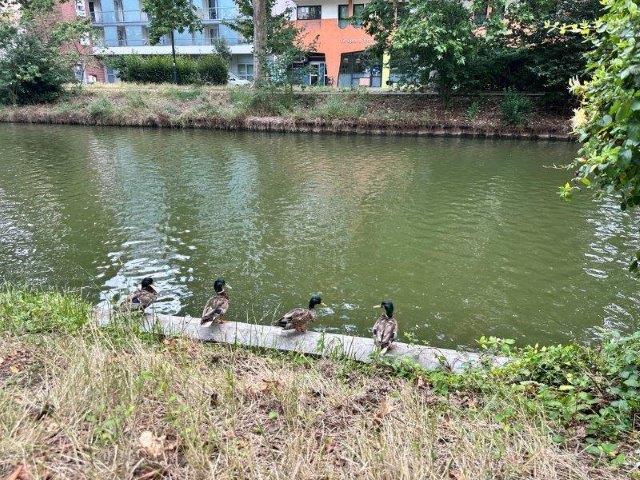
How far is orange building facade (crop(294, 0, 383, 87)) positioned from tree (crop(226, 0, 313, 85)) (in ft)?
25.7

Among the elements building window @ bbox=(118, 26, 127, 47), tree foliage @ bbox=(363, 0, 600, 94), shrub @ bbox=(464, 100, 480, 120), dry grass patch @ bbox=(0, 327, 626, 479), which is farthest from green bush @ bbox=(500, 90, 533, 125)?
building window @ bbox=(118, 26, 127, 47)

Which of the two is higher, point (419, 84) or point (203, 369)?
point (419, 84)

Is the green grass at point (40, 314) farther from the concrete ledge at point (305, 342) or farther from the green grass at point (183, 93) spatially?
the green grass at point (183, 93)

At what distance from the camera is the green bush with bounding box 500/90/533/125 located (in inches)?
927

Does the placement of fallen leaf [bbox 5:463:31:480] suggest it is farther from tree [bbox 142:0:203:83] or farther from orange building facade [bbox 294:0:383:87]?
orange building facade [bbox 294:0:383:87]

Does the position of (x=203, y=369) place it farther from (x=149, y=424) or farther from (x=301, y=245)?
(x=301, y=245)

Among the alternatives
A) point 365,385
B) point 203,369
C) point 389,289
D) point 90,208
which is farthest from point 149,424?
point 90,208

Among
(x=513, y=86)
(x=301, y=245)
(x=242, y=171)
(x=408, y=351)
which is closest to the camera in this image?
(x=408, y=351)

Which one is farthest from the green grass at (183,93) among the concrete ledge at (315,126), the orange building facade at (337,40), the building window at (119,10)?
the building window at (119,10)

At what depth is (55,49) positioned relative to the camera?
31250 millimetres

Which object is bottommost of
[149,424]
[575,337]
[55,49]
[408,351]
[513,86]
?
[575,337]

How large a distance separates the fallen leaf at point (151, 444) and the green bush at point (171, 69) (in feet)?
119

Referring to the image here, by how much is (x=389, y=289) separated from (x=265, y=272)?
2.08 meters

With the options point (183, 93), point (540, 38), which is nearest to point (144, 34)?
point (183, 93)
